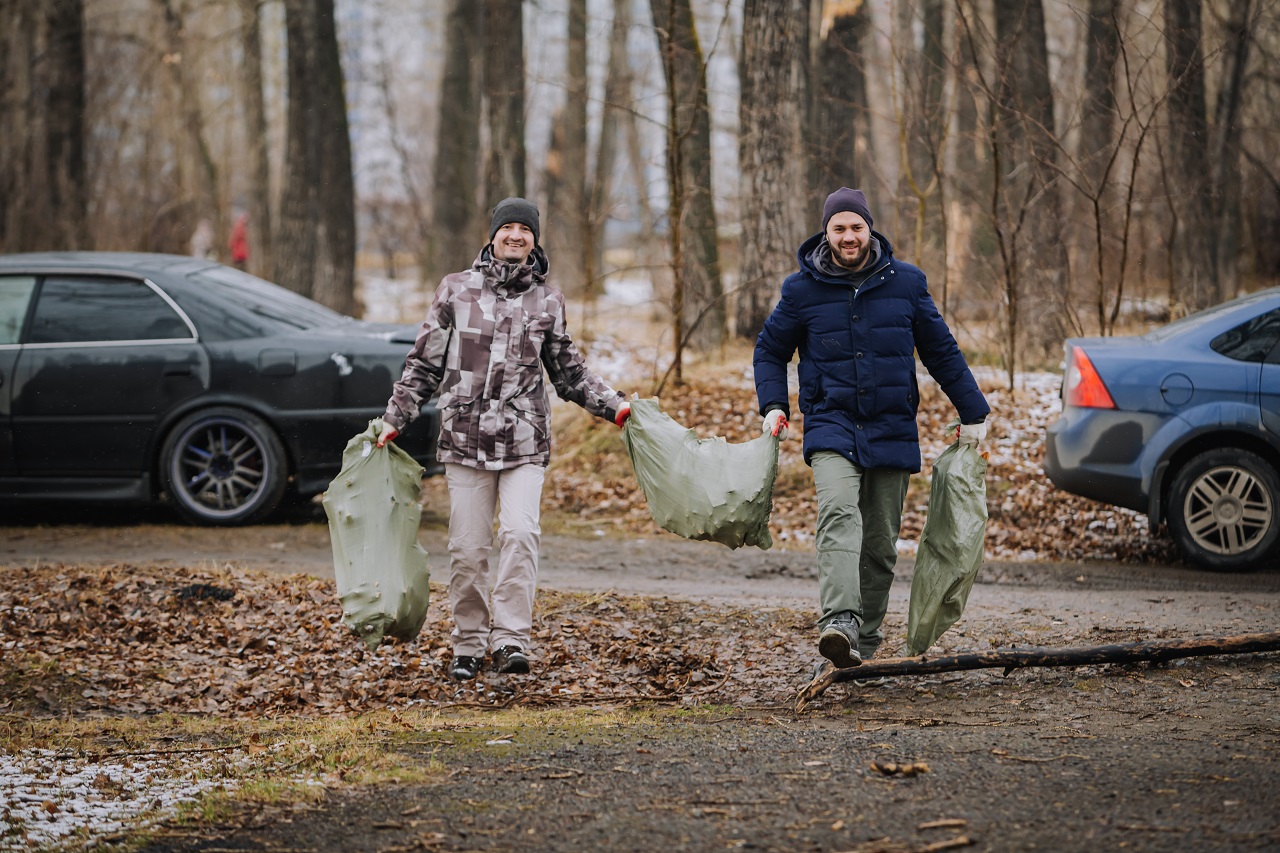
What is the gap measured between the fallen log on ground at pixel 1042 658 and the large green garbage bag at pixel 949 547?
0.17m

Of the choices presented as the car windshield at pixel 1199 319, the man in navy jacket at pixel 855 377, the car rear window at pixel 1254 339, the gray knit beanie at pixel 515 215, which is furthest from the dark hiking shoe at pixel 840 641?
the car windshield at pixel 1199 319

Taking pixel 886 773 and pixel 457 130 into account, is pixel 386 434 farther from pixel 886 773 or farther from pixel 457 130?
pixel 457 130

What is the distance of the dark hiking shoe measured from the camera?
17.3ft

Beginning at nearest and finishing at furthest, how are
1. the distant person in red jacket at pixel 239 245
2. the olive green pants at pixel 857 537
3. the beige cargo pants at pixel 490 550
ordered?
the olive green pants at pixel 857 537
the beige cargo pants at pixel 490 550
the distant person in red jacket at pixel 239 245

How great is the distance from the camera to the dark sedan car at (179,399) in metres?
9.61

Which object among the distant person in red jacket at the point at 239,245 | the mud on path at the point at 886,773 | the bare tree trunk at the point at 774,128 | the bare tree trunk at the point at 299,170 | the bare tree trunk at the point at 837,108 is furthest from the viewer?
the distant person in red jacket at the point at 239,245

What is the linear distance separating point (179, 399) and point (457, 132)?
54.5 ft

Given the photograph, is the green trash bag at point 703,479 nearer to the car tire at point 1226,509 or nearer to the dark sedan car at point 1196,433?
the dark sedan car at point 1196,433

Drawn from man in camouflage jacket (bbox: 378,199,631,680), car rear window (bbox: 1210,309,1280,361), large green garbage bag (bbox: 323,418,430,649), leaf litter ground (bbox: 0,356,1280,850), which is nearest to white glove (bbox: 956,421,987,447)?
leaf litter ground (bbox: 0,356,1280,850)

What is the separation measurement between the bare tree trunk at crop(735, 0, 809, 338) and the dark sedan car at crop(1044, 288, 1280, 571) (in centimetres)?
510

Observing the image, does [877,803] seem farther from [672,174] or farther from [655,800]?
[672,174]

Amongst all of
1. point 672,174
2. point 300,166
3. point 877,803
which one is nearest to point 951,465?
point 877,803

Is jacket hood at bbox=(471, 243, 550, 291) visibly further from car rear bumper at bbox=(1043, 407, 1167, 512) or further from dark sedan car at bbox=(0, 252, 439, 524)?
car rear bumper at bbox=(1043, 407, 1167, 512)

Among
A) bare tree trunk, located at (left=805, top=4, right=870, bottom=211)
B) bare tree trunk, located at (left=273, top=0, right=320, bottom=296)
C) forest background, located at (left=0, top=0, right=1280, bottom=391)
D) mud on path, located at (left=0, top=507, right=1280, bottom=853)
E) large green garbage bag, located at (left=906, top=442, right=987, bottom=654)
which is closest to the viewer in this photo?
mud on path, located at (left=0, top=507, right=1280, bottom=853)
